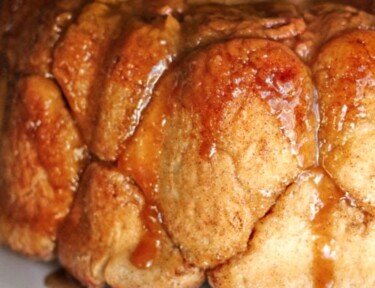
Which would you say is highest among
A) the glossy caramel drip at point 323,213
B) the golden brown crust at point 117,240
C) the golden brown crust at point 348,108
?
the golden brown crust at point 348,108

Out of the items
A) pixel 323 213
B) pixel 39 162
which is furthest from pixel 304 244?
pixel 39 162

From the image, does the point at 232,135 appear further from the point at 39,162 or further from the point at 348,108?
the point at 39,162

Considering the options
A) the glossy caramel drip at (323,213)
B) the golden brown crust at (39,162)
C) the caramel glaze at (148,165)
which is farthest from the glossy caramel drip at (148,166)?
the glossy caramel drip at (323,213)

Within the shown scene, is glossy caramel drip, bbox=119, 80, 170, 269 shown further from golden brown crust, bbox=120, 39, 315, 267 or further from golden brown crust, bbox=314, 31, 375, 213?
golden brown crust, bbox=314, 31, 375, 213

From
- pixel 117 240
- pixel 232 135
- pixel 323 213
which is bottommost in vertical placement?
pixel 117 240

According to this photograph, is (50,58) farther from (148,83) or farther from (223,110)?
(223,110)

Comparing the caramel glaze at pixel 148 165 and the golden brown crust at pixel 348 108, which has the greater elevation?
the golden brown crust at pixel 348 108

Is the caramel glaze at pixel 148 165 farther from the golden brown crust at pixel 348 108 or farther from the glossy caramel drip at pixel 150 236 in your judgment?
the golden brown crust at pixel 348 108

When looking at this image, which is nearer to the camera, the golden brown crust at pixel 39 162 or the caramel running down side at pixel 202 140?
the caramel running down side at pixel 202 140

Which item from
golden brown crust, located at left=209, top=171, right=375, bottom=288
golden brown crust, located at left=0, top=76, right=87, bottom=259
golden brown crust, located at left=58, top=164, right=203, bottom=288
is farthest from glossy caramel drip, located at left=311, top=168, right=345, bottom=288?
golden brown crust, located at left=0, top=76, right=87, bottom=259

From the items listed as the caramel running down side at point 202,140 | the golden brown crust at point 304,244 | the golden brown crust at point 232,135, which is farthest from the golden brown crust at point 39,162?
the golden brown crust at point 304,244

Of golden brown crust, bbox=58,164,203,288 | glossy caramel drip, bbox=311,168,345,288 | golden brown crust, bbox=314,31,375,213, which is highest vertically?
golden brown crust, bbox=314,31,375,213
